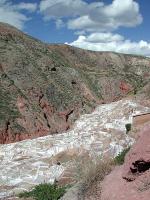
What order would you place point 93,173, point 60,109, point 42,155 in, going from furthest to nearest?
point 60,109 → point 42,155 → point 93,173

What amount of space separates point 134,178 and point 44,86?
140 feet

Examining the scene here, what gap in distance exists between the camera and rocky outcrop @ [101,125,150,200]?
987 cm

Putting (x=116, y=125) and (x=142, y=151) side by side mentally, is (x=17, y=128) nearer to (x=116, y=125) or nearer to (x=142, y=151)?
(x=116, y=125)

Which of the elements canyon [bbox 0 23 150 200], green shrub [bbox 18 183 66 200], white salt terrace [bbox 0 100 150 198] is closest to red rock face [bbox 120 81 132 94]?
canyon [bbox 0 23 150 200]

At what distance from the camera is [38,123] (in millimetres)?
44812

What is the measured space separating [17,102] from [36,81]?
21.8ft

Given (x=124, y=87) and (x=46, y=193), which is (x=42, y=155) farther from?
(x=124, y=87)

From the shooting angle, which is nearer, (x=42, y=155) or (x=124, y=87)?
(x=42, y=155)

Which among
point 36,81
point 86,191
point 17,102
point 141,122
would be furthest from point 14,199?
point 36,81

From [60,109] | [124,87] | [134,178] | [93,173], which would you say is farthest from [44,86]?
[134,178]

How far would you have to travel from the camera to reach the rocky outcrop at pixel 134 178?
9.87 metres

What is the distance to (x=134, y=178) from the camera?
10.4m

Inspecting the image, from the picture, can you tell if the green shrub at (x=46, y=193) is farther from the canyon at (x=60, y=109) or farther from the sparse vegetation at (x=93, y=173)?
the canyon at (x=60, y=109)

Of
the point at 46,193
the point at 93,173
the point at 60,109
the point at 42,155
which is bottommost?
the point at 60,109
